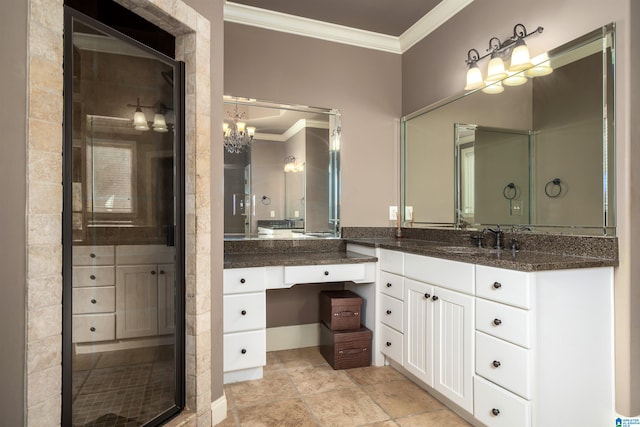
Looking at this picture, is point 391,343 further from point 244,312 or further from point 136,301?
point 136,301

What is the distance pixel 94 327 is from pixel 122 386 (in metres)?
0.33

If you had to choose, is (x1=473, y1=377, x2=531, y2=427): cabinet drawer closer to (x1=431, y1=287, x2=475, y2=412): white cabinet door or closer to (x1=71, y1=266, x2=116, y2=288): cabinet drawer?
(x1=431, y1=287, x2=475, y2=412): white cabinet door

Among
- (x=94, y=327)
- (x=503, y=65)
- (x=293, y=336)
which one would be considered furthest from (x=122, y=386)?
(x=503, y=65)

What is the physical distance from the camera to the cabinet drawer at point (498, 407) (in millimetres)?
1591

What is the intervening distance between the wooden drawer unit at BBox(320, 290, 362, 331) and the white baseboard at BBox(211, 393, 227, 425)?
3.14 ft

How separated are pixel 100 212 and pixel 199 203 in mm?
441

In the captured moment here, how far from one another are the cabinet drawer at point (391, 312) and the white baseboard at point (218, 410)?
3.90 feet

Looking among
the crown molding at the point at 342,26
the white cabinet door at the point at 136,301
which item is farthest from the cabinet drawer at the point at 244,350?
the crown molding at the point at 342,26

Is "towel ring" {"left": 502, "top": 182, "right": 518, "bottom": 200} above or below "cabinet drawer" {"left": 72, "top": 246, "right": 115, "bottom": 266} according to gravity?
above

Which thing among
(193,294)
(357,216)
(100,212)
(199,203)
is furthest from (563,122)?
(100,212)

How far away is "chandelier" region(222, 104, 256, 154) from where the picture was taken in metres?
2.88

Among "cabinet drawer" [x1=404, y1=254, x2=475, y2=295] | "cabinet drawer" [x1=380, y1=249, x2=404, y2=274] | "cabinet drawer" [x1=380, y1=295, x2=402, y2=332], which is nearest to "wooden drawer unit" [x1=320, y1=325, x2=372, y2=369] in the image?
"cabinet drawer" [x1=380, y1=295, x2=402, y2=332]

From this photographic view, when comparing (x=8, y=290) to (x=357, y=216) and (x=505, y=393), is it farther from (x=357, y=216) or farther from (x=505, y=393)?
(x=357, y=216)

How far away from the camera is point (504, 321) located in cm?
168
